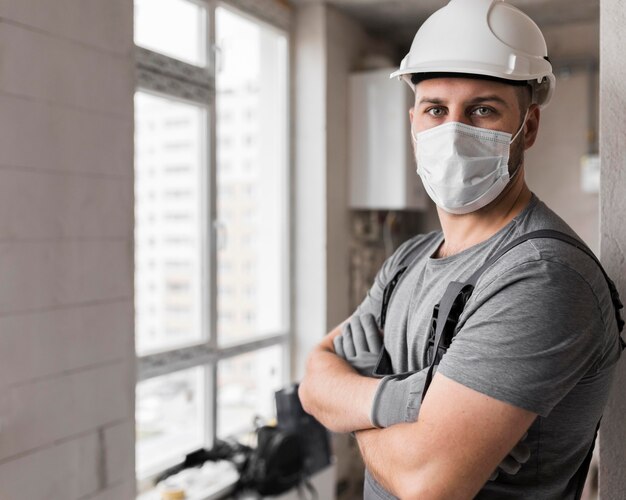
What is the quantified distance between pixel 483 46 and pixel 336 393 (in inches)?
26.7

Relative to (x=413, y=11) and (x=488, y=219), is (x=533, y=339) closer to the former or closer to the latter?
(x=488, y=219)

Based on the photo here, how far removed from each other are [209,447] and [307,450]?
42cm

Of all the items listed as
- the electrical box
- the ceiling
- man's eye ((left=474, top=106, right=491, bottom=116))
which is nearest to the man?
man's eye ((left=474, top=106, right=491, bottom=116))

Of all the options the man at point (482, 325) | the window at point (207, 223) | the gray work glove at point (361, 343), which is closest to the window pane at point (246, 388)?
the window at point (207, 223)

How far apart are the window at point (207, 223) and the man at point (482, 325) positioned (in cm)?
125

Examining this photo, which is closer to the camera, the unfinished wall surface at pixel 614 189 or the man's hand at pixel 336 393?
the man's hand at pixel 336 393

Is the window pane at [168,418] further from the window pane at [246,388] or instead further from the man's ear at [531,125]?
the man's ear at [531,125]

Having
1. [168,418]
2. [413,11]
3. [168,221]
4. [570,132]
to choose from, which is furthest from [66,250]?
[570,132]

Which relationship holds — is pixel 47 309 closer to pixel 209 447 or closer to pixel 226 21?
pixel 209 447

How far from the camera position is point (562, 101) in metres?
Answer: 3.91

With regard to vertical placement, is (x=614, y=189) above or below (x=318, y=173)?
below

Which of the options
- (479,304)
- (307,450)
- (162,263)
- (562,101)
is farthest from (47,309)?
(562,101)

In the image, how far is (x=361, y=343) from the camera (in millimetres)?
1406

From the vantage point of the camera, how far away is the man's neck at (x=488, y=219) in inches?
46.8
